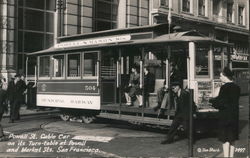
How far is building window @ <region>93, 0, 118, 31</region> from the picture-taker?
85.1 ft

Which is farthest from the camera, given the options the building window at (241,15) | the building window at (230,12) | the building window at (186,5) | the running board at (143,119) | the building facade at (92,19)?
the building window at (241,15)

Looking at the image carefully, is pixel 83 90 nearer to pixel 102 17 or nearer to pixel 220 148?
pixel 220 148

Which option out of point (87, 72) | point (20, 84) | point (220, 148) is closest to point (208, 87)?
point (220, 148)

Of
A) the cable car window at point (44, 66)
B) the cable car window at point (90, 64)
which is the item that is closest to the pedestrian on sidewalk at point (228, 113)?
the cable car window at point (90, 64)

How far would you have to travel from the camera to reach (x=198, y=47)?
38.2 ft

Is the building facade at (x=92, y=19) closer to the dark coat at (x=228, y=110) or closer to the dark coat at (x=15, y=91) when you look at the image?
the dark coat at (x=15, y=91)

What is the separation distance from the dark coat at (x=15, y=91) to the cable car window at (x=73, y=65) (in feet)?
8.03

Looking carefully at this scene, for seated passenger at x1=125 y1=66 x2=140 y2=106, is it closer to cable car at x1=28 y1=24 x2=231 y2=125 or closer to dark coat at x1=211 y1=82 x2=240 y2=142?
cable car at x1=28 y1=24 x2=231 y2=125

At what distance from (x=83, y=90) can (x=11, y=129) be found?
2.89 metres

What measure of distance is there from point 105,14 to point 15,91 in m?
12.4

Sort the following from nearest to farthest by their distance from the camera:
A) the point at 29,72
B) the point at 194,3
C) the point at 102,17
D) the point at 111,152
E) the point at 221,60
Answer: the point at 111,152, the point at 221,60, the point at 29,72, the point at 102,17, the point at 194,3

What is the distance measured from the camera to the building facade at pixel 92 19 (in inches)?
811

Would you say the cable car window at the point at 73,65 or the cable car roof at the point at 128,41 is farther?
the cable car window at the point at 73,65

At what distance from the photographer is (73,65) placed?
48.8 ft
